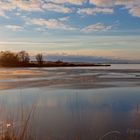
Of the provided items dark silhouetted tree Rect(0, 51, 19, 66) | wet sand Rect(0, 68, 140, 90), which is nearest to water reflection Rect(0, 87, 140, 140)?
wet sand Rect(0, 68, 140, 90)

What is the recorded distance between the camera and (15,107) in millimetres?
10086

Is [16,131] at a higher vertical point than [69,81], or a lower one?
higher

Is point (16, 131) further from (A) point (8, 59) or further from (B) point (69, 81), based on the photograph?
(A) point (8, 59)

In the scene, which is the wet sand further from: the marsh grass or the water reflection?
the marsh grass

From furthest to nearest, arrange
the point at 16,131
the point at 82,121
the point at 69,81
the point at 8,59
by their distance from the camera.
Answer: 1. the point at 8,59
2. the point at 69,81
3. the point at 82,121
4. the point at 16,131

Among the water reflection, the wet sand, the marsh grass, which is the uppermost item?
the marsh grass

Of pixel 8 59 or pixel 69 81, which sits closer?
pixel 69 81

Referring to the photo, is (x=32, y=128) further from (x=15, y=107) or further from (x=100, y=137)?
(x=15, y=107)

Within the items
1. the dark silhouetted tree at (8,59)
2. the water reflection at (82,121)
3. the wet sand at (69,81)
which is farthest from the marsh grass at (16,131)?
the dark silhouetted tree at (8,59)

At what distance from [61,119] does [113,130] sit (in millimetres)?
1661

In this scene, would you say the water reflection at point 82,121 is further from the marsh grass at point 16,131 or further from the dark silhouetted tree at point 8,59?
the dark silhouetted tree at point 8,59

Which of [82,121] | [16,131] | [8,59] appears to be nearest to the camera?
[16,131]

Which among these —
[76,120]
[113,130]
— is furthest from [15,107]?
[113,130]

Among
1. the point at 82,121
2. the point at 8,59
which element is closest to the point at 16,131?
the point at 82,121
